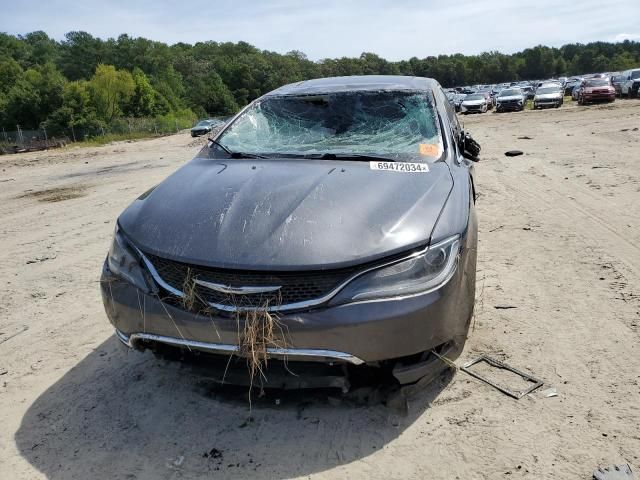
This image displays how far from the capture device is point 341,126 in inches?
144

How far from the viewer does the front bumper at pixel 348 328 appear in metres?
2.15

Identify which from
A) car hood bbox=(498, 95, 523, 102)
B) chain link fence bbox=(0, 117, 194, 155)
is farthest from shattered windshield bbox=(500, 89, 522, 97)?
chain link fence bbox=(0, 117, 194, 155)

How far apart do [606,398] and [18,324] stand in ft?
13.1

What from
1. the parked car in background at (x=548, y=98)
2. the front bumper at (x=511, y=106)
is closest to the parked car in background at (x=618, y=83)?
the parked car in background at (x=548, y=98)

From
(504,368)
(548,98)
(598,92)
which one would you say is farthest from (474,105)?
(504,368)

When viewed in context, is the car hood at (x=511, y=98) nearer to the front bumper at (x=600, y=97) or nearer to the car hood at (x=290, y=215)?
the front bumper at (x=600, y=97)

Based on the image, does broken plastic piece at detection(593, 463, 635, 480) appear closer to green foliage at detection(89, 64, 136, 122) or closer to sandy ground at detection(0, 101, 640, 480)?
sandy ground at detection(0, 101, 640, 480)

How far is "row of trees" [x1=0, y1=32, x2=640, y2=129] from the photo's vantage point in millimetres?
53250

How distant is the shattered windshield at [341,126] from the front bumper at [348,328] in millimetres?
1103

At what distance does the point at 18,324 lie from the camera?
395cm

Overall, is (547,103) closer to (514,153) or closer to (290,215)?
(514,153)

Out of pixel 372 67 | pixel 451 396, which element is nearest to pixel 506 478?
pixel 451 396

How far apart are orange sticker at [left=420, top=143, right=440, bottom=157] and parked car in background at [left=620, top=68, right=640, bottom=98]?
32907 millimetres

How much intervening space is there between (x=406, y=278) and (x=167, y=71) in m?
97.1
